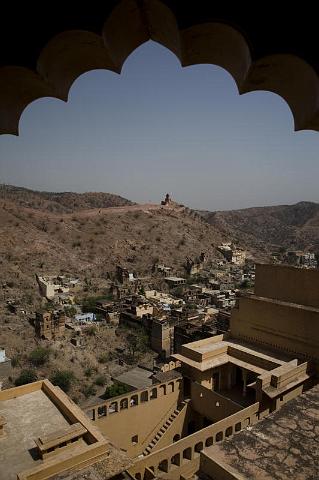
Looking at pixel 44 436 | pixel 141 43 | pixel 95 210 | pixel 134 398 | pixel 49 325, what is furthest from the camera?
pixel 95 210

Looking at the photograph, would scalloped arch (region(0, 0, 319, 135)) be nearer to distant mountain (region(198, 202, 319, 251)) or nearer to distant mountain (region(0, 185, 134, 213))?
distant mountain (region(0, 185, 134, 213))

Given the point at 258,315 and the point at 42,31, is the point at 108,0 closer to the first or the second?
the point at 42,31

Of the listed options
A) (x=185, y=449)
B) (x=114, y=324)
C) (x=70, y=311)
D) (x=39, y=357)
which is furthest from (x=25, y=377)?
(x=185, y=449)

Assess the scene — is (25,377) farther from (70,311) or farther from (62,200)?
(62,200)

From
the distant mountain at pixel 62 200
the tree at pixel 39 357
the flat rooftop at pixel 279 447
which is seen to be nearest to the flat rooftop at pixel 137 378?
the tree at pixel 39 357

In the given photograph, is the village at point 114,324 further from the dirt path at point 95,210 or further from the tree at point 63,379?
the dirt path at point 95,210

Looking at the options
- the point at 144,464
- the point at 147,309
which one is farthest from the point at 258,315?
the point at 147,309
